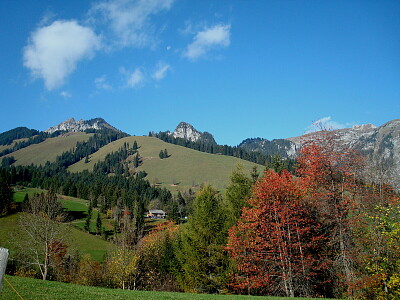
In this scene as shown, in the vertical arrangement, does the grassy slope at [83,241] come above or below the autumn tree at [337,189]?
below

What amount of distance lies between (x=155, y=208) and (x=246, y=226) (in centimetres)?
14438

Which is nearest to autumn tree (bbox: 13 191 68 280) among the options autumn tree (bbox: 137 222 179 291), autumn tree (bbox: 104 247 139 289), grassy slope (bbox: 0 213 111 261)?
autumn tree (bbox: 104 247 139 289)

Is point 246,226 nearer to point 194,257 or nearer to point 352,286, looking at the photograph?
point 194,257

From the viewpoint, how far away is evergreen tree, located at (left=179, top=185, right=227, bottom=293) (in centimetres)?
2959

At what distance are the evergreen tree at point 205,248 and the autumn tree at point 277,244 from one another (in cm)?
178

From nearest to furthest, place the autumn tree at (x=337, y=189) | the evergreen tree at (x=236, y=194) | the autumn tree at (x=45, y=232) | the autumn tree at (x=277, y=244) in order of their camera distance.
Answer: the autumn tree at (x=337, y=189)
the autumn tree at (x=277, y=244)
the evergreen tree at (x=236, y=194)
the autumn tree at (x=45, y=232)

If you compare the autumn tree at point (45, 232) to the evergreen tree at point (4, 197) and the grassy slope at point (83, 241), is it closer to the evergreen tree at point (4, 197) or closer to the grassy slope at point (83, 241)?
the grassy slope at point (83, 241)

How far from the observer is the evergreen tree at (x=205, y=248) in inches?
1165

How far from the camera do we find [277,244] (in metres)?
26.0

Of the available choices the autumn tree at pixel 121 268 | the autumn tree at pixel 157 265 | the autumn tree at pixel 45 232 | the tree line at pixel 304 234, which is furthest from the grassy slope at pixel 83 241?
the tree line at pixel 304 234

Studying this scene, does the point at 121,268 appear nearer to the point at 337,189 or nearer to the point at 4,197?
the point at 337,189

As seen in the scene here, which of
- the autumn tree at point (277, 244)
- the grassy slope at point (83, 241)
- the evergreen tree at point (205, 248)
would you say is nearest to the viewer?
the autumn tree at point (277, 244)

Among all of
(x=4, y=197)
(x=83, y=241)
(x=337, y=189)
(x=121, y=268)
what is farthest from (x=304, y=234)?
(x=4, y=197)

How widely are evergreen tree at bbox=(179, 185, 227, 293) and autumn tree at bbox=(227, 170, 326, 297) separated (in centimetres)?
178
